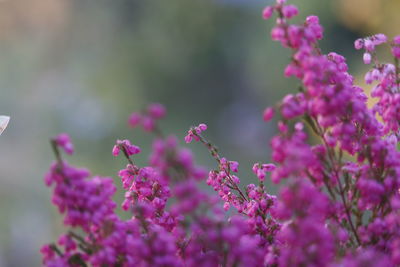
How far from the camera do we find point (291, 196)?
1.02 m

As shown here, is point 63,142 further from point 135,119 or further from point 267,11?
point 267,11

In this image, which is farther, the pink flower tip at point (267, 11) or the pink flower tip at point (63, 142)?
the pink flower tip at point (267, 11)

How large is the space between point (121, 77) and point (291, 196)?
13.5 meters

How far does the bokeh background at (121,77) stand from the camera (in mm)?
12266

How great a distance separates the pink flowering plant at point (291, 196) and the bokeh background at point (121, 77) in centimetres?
1035

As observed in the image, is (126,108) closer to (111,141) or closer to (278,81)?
(111,141)

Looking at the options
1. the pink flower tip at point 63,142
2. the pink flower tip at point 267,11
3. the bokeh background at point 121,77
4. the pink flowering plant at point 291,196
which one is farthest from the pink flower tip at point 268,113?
the bokeh background at point 121,77

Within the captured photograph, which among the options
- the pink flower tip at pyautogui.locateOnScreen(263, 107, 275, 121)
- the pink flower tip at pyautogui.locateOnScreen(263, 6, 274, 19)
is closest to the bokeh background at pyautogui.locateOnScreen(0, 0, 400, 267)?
the pink flower tip at pyautogui.locateOnScreen(263, 6, 274, 19)

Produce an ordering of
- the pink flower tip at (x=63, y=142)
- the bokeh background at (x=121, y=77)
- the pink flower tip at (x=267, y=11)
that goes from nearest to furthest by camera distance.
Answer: the pink flower tip at (x=63, y=142) → the pink flower tip at (x=267, y=11) → the bokeh background at (x=121, y=77)

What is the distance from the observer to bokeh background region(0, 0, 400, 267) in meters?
12.3

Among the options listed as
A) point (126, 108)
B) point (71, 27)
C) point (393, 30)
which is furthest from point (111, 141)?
point (393, 30)

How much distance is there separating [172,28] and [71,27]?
9.20 feet

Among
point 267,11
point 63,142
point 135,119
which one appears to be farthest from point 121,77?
point 135,119

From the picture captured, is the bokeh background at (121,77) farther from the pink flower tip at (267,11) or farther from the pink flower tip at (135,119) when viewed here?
the pink flower tip at (135,119)
